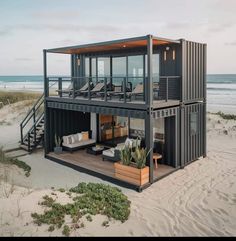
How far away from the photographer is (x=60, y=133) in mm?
13602

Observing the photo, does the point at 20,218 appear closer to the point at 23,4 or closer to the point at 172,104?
the point at 172,104

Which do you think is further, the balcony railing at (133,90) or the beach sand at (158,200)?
the balcony railing at (133,90)

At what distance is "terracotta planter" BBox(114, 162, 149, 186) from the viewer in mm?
9070

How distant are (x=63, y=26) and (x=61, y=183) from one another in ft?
83.7

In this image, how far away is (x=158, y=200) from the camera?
8250mm

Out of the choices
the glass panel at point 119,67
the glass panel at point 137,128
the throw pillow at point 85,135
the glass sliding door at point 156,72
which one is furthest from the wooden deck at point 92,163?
the glass panel at point 119,67

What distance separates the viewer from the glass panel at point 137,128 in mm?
12286

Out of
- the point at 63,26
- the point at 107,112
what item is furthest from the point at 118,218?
the point at 63,26

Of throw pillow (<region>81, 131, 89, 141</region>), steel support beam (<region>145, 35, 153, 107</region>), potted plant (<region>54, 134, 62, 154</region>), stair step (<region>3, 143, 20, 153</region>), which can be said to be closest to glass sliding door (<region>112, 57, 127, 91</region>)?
throw pillow (<region>81, 131, 89, 141</region>)

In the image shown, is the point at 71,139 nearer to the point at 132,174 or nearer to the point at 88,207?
the point at 132,174

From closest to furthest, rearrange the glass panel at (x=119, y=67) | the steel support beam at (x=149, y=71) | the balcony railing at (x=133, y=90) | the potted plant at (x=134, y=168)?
the steel support beam at (x=149, y=71) → the potted plant at (x=134, y=168) → the balcony railing at (x=133, y=90) → the glass panel at (x=119, y=67)

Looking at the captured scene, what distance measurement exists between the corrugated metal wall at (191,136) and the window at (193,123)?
9 cm

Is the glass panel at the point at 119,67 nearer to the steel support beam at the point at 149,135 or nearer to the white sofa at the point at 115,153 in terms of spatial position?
the white sofa at the point at 115,153

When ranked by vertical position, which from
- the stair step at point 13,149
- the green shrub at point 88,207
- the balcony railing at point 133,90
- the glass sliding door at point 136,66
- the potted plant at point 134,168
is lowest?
the green shrub at point 88,207
